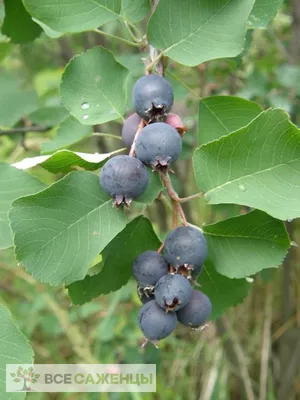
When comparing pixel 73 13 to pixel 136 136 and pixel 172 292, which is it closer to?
pixel 136 136

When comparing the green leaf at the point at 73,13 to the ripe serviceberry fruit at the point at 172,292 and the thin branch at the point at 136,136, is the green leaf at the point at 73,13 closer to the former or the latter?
the thin branch at the point at 136,136

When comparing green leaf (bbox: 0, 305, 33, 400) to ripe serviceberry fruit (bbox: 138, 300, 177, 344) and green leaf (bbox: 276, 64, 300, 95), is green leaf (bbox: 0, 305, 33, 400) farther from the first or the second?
green leaf (bbox: 276, 64, 300, 95)

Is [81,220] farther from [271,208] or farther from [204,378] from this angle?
[204,378]

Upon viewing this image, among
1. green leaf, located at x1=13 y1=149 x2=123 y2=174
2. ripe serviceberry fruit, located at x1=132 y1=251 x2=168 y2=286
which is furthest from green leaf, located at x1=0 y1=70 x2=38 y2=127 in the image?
ripe serviceberry fruit, located at x1=132 y1=251 x2=168 y2=286

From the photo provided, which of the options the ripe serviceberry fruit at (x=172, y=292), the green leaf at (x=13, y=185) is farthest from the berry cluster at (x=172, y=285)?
the green leaf at (x=13, y=185)

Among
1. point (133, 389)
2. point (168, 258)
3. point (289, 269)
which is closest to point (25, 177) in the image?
point (168, 258)

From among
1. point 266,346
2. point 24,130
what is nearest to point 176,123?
point 24,130
